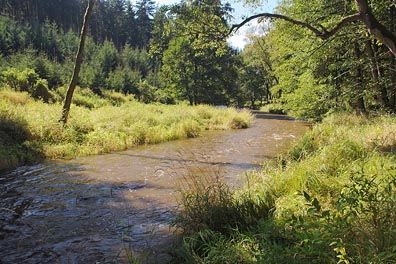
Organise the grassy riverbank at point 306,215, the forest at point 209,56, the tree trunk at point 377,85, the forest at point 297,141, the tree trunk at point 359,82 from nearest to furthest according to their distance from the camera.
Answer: the grassy riverbank at point 306,215, the forest at point 297,141, the forest at point 209,56, the tree trunk at point 377,85, the tree trunk at point 359,82

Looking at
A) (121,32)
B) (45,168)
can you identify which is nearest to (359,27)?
(45,168)

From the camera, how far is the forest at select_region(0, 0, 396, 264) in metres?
3.09

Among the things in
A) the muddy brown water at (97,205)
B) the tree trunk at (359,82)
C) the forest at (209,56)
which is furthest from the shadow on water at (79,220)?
the tree trunk at (359,82)

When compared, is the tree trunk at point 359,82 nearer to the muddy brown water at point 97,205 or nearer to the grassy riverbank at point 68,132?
the muddy brown water at point 97,205

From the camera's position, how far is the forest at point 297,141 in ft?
10.1

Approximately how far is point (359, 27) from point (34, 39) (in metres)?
35.7

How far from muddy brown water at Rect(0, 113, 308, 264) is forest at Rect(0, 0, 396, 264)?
2.08 ft

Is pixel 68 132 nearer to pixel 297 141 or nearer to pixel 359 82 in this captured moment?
pixel 297 141

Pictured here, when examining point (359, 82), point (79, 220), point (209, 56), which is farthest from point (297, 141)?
point (209, 56)

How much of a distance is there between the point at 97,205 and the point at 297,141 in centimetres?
740

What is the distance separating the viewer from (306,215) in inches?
144

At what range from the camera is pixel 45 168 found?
873 cm

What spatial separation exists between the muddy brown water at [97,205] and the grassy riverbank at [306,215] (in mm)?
657

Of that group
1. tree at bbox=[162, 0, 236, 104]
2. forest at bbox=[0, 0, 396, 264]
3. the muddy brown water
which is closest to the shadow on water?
the muddy brown water
